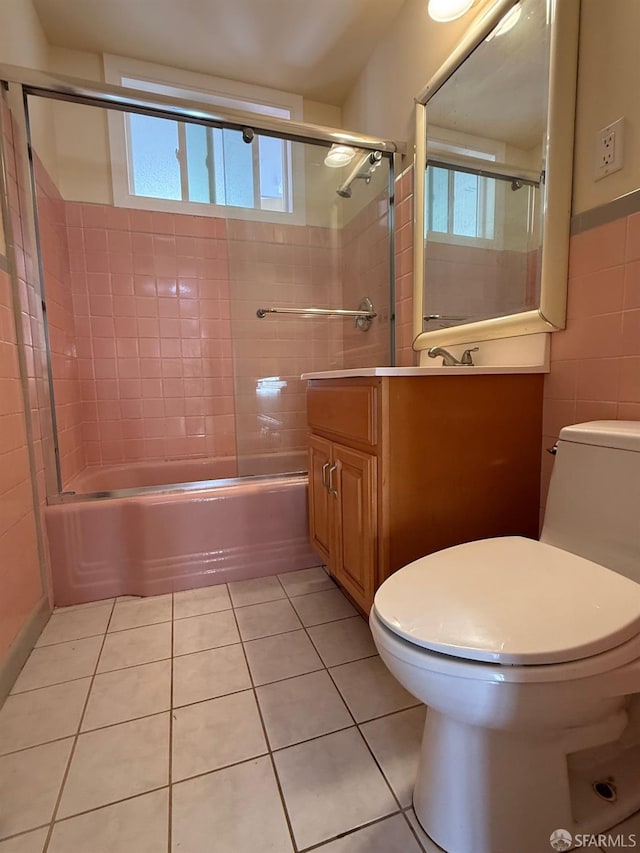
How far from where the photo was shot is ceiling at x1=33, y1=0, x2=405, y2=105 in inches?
68.1

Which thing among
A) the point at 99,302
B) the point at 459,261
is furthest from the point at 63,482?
the point at 459,261

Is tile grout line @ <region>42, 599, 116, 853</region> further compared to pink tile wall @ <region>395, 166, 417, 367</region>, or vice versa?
pink tile wall @ <region>395, 166, 417, 367</region>

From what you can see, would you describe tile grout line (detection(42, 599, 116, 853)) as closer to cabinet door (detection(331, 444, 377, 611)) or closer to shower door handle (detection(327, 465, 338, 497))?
cabinet door (detection(331, 444, 377, 611))

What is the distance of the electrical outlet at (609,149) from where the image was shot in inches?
37.7

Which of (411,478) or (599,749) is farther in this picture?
(411,478)

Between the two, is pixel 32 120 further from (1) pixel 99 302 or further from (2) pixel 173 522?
(2) pixel 173 522

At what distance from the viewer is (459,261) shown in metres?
1.55

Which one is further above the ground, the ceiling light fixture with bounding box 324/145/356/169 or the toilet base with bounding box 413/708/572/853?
the ceiling light fixture with bounding box 324/145/356/169

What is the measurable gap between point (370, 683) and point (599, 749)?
1.70 ft

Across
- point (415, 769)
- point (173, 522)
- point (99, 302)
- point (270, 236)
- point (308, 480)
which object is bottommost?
point (415, 769)

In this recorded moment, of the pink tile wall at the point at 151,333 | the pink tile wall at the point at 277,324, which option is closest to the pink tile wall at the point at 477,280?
the pink tile wall at the point at 277,324

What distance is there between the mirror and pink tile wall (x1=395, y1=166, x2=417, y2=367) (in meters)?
0.06

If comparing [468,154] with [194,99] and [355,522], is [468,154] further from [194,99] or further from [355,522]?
[194,99]

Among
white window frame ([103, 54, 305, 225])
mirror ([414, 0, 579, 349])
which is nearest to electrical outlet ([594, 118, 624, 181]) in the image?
mirror ([414, 0, 579, 349])
